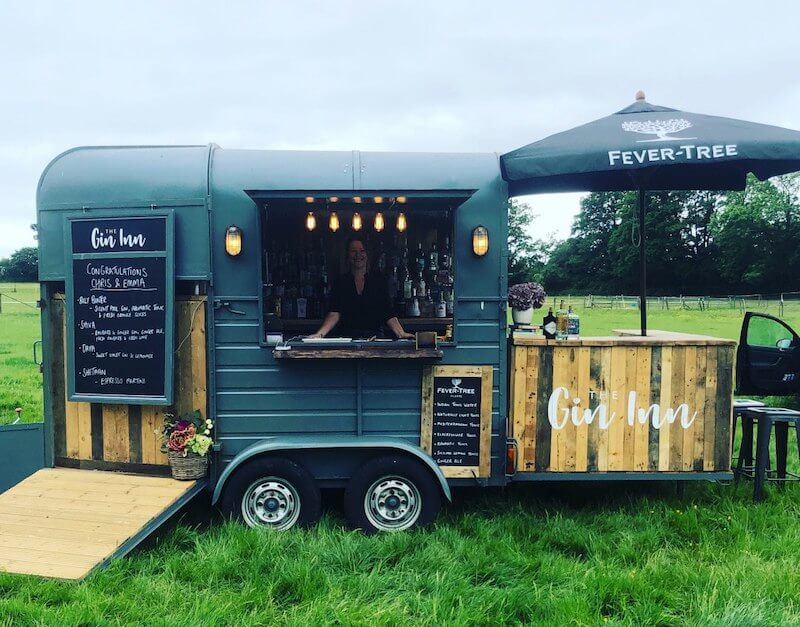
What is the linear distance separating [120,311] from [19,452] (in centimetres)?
197

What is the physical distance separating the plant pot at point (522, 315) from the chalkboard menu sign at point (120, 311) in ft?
8.29

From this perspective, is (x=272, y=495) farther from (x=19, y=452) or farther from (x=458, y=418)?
(x=19, y=452)

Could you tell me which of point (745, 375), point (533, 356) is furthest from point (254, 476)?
point (745, 375)

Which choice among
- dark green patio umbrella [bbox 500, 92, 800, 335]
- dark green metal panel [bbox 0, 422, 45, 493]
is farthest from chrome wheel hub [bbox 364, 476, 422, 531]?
dark green metal panel [bbox 0, 422, 45, 493]

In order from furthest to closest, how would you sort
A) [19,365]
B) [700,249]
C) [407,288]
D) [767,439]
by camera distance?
1. [700,249]
2. [19,365]
3. [407,288]
4. [767,439]

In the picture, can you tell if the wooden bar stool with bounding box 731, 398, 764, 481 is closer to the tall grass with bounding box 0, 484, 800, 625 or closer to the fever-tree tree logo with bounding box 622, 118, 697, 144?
the tall grass with bounding box 0, 484, 800, 625

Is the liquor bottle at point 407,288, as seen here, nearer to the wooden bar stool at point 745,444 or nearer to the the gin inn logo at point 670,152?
the the gin inn logo at point 670,152

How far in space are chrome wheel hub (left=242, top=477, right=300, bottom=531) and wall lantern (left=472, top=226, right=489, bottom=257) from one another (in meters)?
2.14

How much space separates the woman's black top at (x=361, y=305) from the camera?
17.0ft

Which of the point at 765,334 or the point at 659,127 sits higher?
the point at 659,127

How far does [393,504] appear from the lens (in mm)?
4020

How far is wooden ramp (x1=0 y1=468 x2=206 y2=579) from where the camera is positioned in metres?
3.25

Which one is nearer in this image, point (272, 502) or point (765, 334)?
point (272, 502)

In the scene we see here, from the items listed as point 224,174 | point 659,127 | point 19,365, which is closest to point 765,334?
point 659,127
